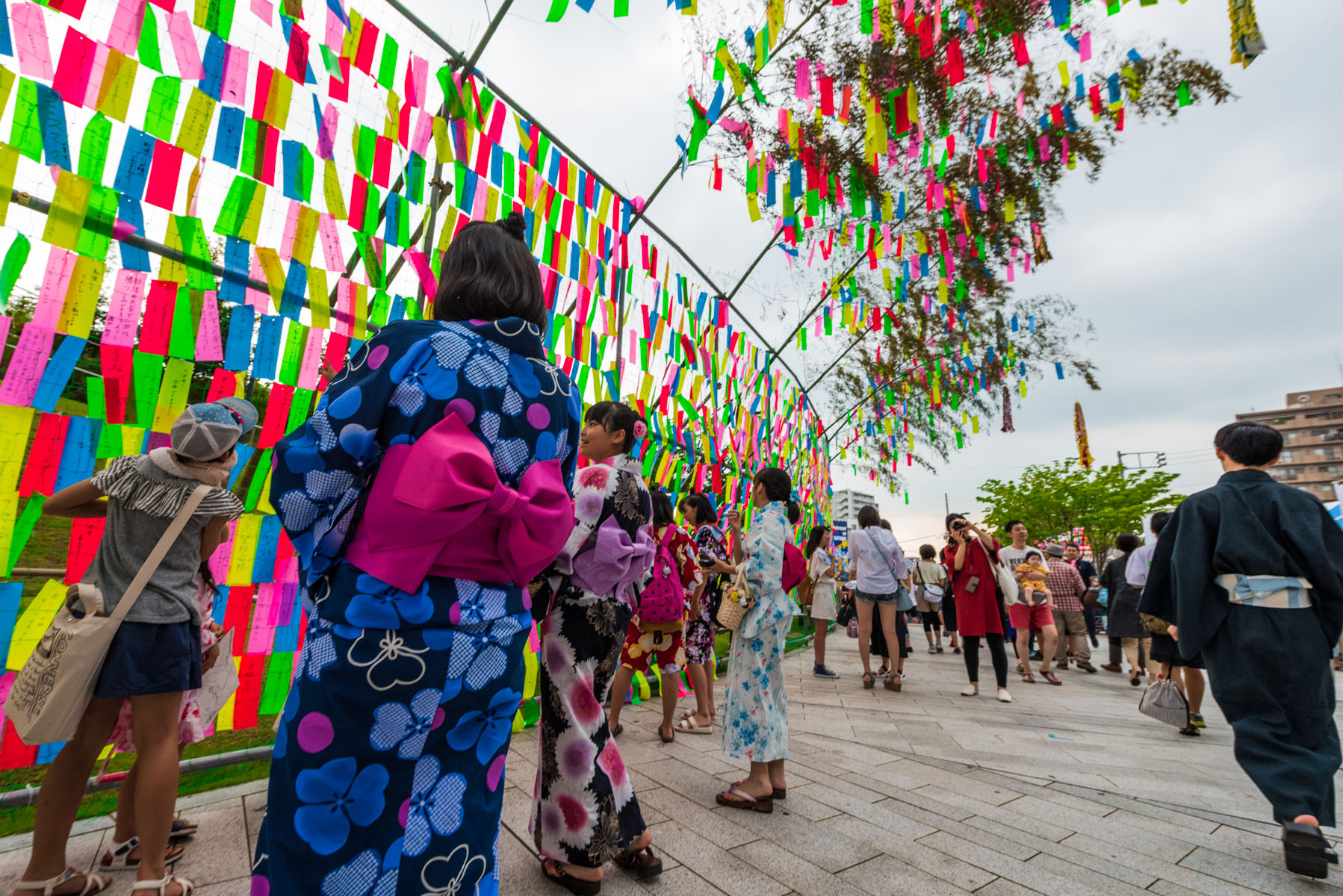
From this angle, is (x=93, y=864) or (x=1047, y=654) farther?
(x=1047, y=654)

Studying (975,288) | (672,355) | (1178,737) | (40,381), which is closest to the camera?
(40,381)

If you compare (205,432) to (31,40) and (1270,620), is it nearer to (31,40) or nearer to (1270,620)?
(31,40)

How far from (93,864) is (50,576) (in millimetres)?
989

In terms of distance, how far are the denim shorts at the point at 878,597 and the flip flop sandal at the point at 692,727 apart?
254cm

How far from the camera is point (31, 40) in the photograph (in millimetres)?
1947

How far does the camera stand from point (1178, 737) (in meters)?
4.35


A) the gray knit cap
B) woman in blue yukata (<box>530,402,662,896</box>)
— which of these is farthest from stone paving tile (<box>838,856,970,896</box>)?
the gray knit cap

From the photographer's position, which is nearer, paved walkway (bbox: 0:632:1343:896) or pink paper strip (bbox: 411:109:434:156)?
paved walkway (bbox: 0:632:1343:896)

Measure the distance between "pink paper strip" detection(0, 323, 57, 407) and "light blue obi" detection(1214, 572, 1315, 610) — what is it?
446 centimetres

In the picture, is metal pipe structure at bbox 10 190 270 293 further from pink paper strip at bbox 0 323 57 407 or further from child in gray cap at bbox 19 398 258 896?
child in gray cap at bbox 19 398 258 896

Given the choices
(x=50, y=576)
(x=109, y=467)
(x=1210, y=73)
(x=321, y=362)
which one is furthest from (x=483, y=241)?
(x=1210, y=73)

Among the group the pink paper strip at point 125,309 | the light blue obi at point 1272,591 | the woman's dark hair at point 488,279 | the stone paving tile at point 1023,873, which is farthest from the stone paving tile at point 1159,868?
the pink paper strip at point 125,309

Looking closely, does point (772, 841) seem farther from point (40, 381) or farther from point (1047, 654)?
point (1047, 654)

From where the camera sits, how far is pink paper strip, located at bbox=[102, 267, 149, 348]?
2135 mm
